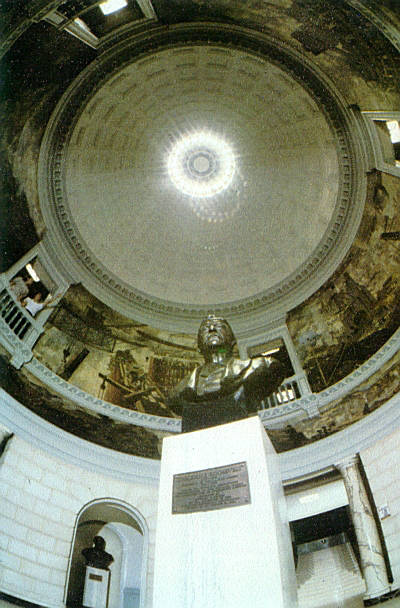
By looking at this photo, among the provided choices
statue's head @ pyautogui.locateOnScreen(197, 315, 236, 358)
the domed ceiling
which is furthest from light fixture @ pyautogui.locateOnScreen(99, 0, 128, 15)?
statue's head @ pyautogui.locateOnScreen(197, 315, 236, 358)

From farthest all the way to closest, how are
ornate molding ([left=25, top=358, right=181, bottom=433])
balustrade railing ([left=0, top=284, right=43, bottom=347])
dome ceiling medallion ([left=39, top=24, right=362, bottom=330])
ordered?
dome ceiling medallion ([left=39, top=24, right=362, bottom=330])
ornate molding ([left=25, top=358, right=181, bottom=433])
balustrade railing ([left=0, top=284, right=43, bottom=347])

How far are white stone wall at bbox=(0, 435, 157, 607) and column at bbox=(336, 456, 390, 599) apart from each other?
4.91 meters

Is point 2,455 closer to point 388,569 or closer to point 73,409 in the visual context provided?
point 73,409

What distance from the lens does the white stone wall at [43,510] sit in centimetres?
880

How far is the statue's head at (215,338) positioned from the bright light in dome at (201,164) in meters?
11.6

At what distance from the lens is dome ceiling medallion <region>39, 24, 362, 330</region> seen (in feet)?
46.0

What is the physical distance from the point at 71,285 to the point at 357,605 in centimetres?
1201

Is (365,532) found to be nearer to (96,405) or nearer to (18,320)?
(96,405)

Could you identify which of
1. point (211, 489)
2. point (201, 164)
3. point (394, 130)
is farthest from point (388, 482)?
point (201, 164)

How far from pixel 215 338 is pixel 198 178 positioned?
12188 mm

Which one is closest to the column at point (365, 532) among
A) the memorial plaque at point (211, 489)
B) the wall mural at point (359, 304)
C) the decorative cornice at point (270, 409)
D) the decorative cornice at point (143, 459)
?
Result: the decorative cornice at point (143, 459)

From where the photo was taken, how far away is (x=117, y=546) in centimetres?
1148

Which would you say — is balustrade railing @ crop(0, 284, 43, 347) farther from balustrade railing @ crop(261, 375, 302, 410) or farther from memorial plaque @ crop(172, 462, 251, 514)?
memorial plaque @ crop(172, 462, 251, 514)

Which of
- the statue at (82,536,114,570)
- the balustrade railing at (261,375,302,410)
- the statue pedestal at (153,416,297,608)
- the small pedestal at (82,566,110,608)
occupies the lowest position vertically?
the statue pedestal at (153,416,297,608)
